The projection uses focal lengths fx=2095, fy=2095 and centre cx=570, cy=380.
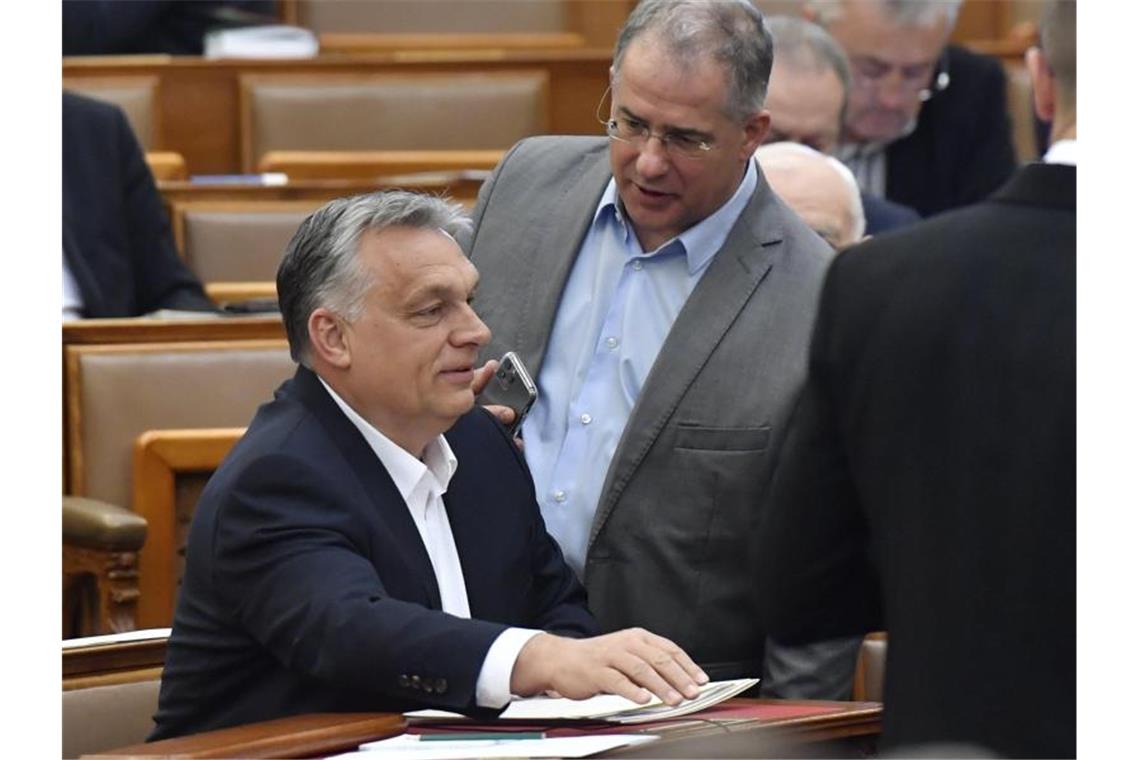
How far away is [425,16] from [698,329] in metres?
Result: 3.82

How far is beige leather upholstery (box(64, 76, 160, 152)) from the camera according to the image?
508cm

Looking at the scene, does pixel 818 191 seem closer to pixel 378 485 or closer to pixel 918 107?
pixel 378 485

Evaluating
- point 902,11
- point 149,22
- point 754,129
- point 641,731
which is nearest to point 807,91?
point 902,11

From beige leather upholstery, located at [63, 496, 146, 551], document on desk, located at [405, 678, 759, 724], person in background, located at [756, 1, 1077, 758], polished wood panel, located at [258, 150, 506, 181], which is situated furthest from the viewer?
polished wood panel, located at [258, 150, 506, 181]

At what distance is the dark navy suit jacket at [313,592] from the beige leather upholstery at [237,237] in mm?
2221

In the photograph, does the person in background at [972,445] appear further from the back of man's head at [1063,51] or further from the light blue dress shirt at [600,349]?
the light blue dress shirt at [600,349]

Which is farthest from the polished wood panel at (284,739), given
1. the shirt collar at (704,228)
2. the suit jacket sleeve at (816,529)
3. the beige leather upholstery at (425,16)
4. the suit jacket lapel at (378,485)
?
the beige leather upholstery at (425,16)

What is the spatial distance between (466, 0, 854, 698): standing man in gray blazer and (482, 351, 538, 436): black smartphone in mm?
57

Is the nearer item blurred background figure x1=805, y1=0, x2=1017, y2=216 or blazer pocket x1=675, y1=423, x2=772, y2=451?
blazer pocket x1=675, y1=423, x2=772, y2=451

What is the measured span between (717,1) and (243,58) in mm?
3039

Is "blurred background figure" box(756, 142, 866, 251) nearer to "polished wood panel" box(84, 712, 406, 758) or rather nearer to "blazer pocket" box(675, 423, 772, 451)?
"blazer pocket" box(675, 423, 772, 451)

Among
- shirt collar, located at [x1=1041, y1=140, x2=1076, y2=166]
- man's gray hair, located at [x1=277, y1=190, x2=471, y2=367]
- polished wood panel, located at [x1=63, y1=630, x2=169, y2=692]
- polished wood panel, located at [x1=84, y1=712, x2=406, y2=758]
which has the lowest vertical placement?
polished wood panel, located at [x1=63, y1=630, x2=169, y2=692]

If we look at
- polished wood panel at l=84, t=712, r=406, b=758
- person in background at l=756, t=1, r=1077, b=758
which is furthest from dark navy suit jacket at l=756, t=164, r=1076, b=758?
polished wood panel at l=84, t=712, r=406, b=758
